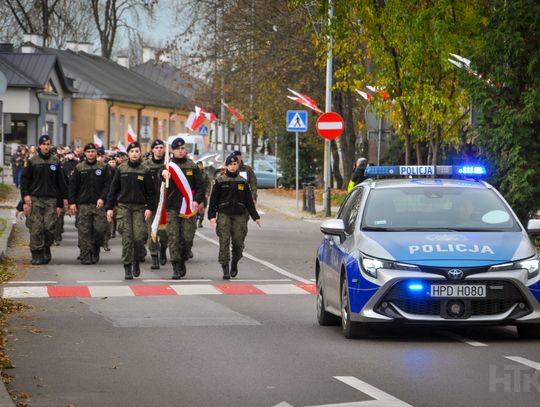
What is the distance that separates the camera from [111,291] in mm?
17812

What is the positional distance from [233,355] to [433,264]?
179 cm

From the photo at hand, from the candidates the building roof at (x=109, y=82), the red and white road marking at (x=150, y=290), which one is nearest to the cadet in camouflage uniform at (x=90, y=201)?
the red and white road marking at (x=150, y=290)

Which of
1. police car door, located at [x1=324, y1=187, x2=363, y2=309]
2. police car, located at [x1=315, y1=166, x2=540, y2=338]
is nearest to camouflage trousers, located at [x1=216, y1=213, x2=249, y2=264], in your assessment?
police car door, located at [x1=324, y1=187, x2=363, y2=309]

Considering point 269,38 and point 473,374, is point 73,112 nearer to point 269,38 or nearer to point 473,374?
point 269,38

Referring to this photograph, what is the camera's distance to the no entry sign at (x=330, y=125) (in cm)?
3809

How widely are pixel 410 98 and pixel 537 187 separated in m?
5.54

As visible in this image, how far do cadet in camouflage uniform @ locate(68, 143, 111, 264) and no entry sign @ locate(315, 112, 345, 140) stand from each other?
50.4 feet

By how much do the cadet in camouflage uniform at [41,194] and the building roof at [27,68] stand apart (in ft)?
174

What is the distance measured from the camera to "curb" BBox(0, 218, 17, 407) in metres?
8.44

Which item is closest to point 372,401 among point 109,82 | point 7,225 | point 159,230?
point 159,230

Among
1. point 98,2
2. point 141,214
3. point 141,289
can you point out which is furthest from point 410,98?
point 98,2

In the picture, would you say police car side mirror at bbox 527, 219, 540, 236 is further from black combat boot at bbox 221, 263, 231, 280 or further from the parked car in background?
the parked car in background

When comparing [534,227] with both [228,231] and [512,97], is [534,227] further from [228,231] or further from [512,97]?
[512,97]

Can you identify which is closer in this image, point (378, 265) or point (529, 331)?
point (378, 265)
